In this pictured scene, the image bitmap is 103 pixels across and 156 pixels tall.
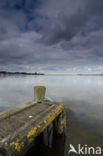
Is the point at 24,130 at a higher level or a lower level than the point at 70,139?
higher

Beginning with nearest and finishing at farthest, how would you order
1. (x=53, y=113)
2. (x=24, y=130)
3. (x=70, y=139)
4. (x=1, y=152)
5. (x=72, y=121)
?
(x=1, y=152)
(x=24, y=130)
(x=53, y=113)
(x=70, y=139)
(x=72, y=121)

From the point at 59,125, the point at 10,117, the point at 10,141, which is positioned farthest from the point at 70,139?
the point at 10,141

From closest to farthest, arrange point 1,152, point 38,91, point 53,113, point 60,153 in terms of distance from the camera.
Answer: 1. point 1,152
2. point 53,113
3. point 60,153
4. point 38,91

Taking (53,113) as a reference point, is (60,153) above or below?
below

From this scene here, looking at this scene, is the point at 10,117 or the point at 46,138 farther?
the point at 46,138

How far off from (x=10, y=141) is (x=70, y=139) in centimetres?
394

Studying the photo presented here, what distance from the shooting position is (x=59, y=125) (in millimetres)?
4953

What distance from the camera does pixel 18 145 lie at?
6.87 feet

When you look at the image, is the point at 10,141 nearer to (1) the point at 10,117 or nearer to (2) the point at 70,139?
(1) the point at 10,117

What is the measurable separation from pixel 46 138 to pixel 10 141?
3.60 m

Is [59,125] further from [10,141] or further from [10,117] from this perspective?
[10,141]

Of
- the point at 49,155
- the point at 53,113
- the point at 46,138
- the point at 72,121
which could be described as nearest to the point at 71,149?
the point at 49,155

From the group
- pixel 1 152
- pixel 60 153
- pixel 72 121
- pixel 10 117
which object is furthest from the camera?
pixel 72 121

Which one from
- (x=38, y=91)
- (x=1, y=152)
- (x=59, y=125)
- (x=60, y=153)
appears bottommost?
(x=60, y=153)
